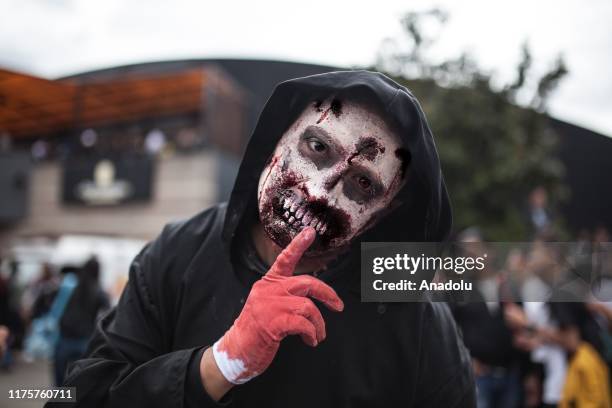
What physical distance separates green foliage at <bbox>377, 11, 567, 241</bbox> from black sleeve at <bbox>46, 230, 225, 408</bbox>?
8.52 metres

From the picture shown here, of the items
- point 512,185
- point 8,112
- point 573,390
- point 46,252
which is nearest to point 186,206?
point 46,252

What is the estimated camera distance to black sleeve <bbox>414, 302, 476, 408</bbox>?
133 centimetres

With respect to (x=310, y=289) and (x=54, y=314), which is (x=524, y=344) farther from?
(x=54, y=314)

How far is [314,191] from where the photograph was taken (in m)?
1.18

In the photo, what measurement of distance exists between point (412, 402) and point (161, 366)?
620mm

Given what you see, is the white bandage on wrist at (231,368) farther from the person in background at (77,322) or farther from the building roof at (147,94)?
the building roof at (147,94)

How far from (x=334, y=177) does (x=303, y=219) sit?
0.39 ft

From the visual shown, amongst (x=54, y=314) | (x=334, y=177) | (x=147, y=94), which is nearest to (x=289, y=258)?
(x=334, y=177)

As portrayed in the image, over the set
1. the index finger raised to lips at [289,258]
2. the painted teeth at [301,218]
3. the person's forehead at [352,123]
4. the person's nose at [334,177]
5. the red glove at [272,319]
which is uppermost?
the person's forehead at [352,123]

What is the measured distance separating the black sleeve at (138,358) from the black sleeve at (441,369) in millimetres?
564

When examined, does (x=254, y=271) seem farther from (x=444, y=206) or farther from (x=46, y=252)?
(x=46, y=252)

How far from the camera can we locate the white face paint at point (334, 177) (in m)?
1.18

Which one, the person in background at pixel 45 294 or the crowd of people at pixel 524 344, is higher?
the person in background at pixel 45 294

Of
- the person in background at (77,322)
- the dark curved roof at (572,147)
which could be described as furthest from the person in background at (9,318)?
the dark curved roof at (572,147)
